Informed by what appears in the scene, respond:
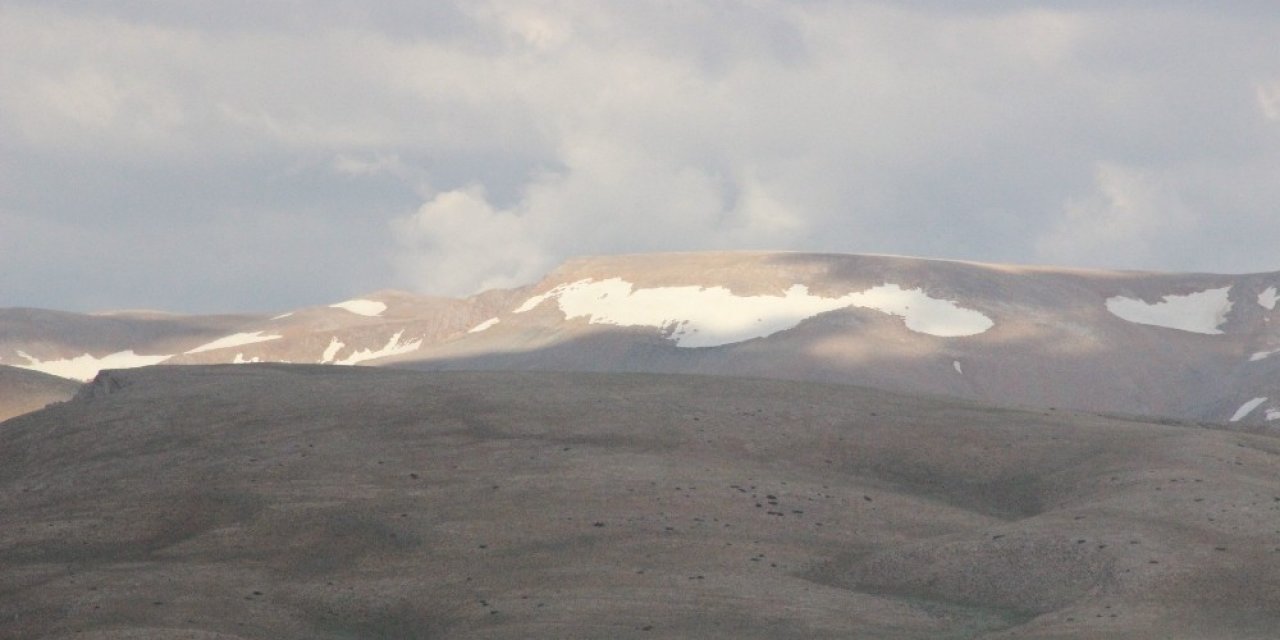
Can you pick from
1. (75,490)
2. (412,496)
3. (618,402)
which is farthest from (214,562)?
(618,402)

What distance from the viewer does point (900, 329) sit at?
542 feet

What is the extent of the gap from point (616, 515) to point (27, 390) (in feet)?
249

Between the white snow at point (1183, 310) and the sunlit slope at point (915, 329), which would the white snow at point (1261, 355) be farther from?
the white snow at point (1183, 310)

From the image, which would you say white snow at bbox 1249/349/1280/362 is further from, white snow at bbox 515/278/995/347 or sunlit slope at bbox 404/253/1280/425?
white snow at bbox 515/278/995/347

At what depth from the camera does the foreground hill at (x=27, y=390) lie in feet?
339

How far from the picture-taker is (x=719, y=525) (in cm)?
4134

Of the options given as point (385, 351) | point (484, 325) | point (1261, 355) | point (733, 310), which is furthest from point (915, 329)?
point (385, 351)

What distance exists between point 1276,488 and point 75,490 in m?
32.8

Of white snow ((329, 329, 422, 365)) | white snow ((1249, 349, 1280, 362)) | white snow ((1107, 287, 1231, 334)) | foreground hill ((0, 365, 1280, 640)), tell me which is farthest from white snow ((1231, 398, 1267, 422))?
white snow ((329, 329, 422, 365))

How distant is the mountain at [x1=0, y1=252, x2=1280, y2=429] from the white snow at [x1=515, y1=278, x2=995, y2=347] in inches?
9.7

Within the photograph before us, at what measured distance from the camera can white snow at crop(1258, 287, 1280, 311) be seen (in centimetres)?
17338

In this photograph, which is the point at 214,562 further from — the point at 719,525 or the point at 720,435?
the point at 720,435

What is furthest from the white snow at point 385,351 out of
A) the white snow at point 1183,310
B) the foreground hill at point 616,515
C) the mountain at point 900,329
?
the foreground hill at point 616,515

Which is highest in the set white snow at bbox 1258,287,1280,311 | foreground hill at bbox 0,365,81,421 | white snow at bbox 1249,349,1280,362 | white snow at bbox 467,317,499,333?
white snow at bbox 1258,287,1280,311
